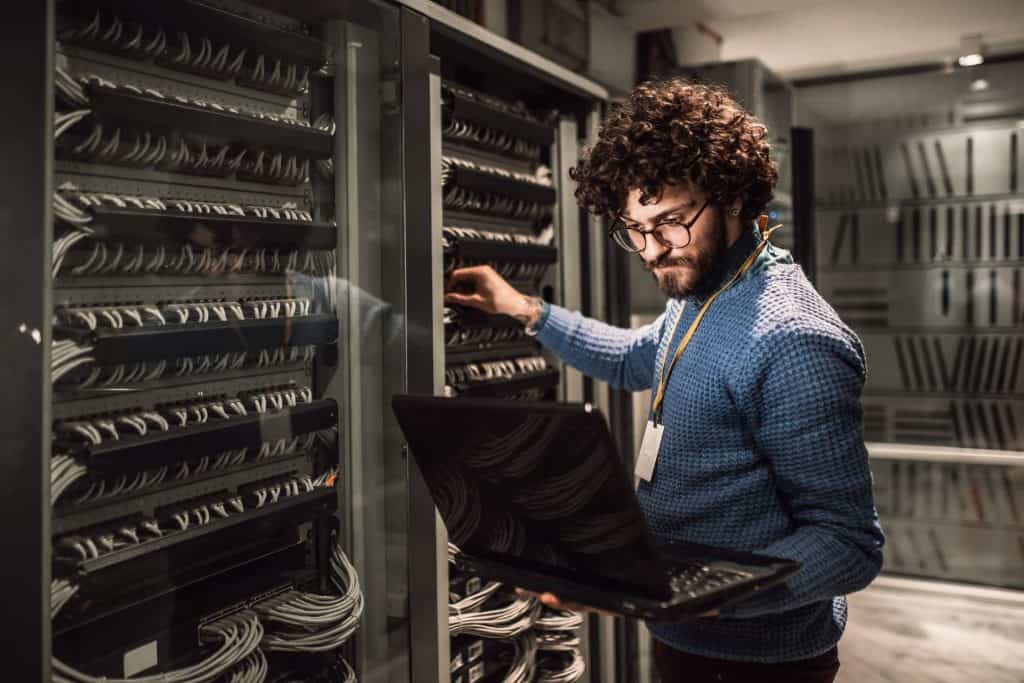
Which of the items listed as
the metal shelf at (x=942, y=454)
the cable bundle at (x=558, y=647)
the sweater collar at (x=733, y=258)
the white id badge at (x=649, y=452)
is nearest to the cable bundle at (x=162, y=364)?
the white id badge at (x=649, y=452)

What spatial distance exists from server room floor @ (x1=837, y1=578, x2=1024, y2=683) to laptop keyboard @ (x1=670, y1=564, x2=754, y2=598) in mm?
2249

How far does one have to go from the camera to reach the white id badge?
1.40 m

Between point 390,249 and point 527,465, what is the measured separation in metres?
0.68

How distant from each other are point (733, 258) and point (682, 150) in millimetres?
204

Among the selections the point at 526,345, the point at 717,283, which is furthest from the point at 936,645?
the point at 717,283

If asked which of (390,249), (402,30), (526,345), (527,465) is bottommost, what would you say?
(527,465)

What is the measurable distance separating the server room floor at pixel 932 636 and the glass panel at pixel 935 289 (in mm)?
157

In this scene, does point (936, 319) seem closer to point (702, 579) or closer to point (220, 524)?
point (702, 579)

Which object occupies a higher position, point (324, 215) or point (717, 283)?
point (324, 215)

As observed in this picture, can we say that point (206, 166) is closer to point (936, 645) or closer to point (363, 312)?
point (363, 312)

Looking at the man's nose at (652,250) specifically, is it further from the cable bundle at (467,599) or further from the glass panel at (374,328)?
the cable bundle at (467,599)

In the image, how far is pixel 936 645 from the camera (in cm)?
328

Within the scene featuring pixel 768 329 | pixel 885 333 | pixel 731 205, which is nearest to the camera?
pixel 768 329

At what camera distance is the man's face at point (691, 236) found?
55.1 inches
